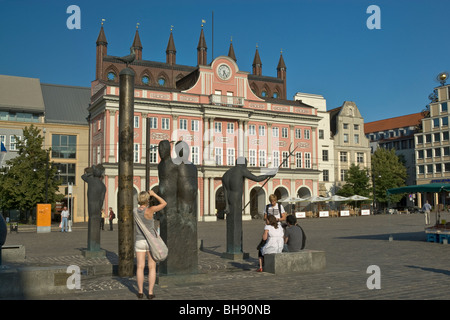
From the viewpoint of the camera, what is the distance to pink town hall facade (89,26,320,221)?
48.6m

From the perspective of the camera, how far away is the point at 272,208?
12164mm

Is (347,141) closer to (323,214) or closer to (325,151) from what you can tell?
(325,151)

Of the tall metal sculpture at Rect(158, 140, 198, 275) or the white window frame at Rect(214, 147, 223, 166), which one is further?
the white window frame at Rect(214, 147, 223, 166)

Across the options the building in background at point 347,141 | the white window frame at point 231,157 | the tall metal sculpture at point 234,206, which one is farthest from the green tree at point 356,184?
the tall metal sculpture at point 234,206

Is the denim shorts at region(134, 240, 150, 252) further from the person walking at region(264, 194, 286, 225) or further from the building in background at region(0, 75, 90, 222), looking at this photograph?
the building in background at region(0, 75, 90, 222)

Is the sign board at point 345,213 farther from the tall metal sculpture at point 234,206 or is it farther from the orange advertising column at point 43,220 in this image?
the tall metal sculpture at point 234,206

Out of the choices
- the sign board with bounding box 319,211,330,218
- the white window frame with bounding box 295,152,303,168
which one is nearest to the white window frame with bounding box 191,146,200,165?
the white window frame with bounding box 295,152,303,168

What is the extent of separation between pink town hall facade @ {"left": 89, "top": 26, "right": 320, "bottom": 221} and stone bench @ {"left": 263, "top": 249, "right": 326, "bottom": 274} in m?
37.7

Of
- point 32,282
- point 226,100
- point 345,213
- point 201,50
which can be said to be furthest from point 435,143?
point 32,282

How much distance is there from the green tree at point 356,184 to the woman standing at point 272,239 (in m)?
53.4

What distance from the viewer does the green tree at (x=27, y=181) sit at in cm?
4275

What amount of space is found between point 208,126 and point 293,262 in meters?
42.6
